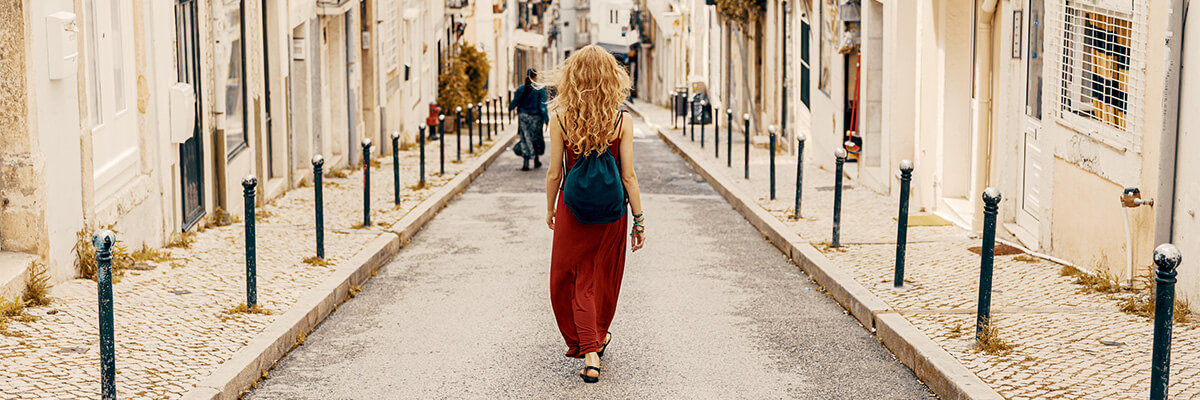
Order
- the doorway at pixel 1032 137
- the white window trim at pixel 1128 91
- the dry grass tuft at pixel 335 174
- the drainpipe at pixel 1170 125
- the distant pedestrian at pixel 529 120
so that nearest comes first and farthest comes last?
the drainpipe at pixel 1170 125 → the white window trim at pixel 1128 91 → the doorway at pixel 1032 137 → the dry grass tuft at pixel 335 174 → the distant pedestrian at pixel 529 120

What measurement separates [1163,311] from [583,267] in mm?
2782

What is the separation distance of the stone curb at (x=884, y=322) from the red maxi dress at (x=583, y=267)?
1.55 m

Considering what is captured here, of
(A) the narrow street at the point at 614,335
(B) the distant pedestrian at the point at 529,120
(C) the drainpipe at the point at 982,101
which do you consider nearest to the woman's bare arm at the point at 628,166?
(A) the narrow street at the point at 614,335

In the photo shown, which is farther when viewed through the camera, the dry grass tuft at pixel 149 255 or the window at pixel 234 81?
the window at pixel 234 81

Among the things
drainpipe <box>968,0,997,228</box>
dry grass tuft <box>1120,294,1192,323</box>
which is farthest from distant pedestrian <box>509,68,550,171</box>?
dry grass tuft <box>1120,294,1192,323</box>

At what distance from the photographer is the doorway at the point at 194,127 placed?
446 inches

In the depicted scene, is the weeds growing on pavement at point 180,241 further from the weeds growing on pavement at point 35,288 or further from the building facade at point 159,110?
the weeds growing on pavement at point 35,288

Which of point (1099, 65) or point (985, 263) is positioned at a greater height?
point (1099, 65)

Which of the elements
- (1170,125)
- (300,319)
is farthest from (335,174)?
(1170,125)

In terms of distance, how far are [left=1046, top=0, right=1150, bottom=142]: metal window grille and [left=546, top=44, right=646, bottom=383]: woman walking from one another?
3.29m

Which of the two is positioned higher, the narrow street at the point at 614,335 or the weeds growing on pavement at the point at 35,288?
the weeds growing on pavement at the point at 35,288

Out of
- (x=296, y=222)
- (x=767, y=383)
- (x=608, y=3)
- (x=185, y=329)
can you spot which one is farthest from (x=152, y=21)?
(x=608, y=3)

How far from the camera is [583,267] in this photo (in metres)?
6.77

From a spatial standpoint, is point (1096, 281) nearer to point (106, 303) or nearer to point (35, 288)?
point (106, 303)
